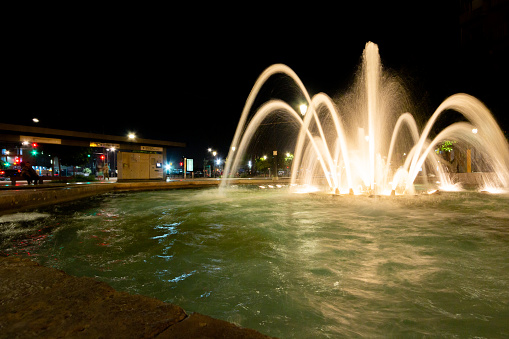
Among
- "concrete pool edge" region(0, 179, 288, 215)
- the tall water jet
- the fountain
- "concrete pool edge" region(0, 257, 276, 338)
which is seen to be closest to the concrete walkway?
"concrete pool edge" region(0, 257, 276, 338)

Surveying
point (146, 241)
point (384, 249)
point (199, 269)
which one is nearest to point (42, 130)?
point (146, 241)

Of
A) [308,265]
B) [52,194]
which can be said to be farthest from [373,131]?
[52,194]

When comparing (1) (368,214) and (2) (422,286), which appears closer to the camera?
(2) (422,286)

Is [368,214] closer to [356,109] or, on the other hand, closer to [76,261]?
[76,261]

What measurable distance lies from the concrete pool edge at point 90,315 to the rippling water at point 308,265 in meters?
1.00

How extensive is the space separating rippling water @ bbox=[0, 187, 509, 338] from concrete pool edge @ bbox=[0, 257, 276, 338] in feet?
3.29

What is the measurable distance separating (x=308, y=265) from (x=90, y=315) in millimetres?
3433

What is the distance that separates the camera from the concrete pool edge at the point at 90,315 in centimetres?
191

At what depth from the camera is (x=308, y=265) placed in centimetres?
461

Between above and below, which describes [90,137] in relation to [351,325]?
above

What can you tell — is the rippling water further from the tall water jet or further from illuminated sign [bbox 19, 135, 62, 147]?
illuminated sign [bbox 19, 135, 62, 147]

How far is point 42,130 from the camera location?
2272 cm

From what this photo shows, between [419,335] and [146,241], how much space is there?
5.63m

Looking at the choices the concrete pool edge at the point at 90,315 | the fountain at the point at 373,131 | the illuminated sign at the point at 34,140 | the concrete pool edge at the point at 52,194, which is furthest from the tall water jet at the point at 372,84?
the illuminated sign at the point at 34,140
